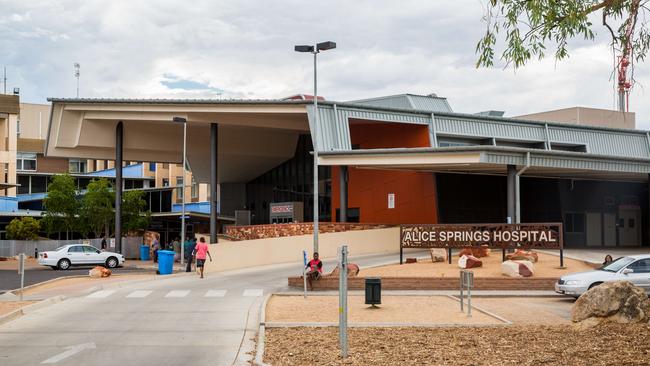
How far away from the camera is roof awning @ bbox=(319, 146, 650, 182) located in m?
34.6

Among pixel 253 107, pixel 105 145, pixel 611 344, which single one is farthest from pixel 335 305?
pixel 105 145

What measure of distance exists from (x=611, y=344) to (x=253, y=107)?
32.2 metres

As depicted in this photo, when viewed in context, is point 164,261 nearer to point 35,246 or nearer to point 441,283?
point 441,283

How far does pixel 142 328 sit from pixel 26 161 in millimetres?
74899

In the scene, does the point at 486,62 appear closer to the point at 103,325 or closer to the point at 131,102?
the point at 103,325

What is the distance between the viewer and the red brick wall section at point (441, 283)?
2480 centimetres

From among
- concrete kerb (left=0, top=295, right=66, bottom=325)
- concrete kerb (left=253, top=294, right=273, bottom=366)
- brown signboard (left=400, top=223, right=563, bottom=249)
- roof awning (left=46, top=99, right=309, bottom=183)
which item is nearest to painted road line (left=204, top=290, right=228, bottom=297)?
concrete kerb (left=253, top=294, right=273, bottom=366)

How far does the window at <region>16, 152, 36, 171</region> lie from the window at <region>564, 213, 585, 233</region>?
202 feet

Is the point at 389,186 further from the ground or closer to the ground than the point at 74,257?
further from the ground

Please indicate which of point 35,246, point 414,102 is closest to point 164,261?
point 414,102

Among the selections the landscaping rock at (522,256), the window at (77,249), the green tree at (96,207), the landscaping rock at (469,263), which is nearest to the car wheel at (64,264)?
the window at (77,249)

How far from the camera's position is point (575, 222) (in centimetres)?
4634

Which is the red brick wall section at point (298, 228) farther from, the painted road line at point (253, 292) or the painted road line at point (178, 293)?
the painted road line at point (178, 293)

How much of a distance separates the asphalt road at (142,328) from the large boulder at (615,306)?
687 cm
